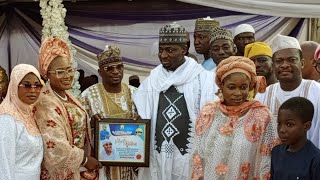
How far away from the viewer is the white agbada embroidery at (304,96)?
417 cm

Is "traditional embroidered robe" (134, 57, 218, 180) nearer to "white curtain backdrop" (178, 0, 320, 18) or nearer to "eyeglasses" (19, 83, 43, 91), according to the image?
"eyeglasses" (19, 83, 43, 91)

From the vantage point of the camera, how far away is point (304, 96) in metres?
4.28

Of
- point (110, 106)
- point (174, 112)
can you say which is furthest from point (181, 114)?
point (110, 106)

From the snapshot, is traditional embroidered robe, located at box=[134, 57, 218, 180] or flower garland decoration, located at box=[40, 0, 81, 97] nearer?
traditional embroidered robe, located at box=[134, 57, 218, 180]

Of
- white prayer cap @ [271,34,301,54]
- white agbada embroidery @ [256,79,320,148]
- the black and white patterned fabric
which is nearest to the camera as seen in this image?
white agbada embroidery @ [256,79,320,148]

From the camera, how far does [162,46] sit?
5082 mm

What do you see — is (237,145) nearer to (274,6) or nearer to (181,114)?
(181,114)

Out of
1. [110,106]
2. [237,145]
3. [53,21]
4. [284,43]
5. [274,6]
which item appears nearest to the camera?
[237,145]

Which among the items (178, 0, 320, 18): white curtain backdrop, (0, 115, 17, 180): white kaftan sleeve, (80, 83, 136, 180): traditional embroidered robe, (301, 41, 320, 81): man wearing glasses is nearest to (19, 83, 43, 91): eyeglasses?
(0, 115, 17, 180): white kaftan sleeve

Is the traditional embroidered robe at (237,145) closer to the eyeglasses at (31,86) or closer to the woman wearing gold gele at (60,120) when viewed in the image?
the woman wearing gold gele at (60,120)

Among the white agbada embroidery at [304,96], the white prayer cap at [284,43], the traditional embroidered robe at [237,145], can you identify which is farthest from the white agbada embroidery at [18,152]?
the white prayer cap at [284,43]

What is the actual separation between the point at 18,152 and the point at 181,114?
1.50m

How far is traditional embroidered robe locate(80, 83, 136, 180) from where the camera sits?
5281mm

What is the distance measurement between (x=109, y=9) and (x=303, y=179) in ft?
20.0
